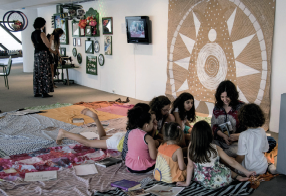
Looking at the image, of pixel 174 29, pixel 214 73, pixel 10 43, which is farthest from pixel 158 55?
pixel 10 43

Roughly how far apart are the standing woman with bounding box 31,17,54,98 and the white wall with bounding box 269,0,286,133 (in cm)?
492

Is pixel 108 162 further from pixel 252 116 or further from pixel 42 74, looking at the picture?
pixel 42 74

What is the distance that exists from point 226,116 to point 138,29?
3633mm

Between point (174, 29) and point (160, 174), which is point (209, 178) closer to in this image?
point (160, 174)

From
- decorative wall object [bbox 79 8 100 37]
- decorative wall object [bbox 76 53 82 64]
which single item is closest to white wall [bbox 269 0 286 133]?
decorative wall object [bbox 79 8 100 37]

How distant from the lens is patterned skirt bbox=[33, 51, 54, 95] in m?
7.22

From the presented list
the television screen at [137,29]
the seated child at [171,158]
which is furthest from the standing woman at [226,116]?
the television screen at [137,29]

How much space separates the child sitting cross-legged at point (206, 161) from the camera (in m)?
2.59

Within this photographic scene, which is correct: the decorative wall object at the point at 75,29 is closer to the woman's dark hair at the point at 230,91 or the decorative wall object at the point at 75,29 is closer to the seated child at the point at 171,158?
the woman's dark hair at the point at 230,91

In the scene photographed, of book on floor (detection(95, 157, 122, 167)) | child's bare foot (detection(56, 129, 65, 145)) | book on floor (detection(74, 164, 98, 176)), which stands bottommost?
book on floor (detection(74, 164, 98, 176))

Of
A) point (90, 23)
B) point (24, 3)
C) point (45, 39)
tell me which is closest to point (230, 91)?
point (45, 39)

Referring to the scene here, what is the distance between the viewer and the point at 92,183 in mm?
2920

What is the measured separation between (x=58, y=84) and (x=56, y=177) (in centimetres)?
674

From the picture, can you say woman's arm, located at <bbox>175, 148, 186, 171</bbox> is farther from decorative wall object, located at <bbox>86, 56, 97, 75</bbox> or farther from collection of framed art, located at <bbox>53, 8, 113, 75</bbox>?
decorative wall object, located at <bbox>86, 56, 97, 75</bbox>
